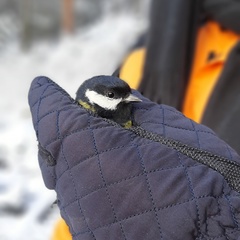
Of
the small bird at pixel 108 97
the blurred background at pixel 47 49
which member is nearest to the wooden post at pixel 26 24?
the blurred background at pixel 47 49

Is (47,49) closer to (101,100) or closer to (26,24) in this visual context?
(26,24)

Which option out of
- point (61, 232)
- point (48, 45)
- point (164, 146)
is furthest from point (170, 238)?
point (48, 45)

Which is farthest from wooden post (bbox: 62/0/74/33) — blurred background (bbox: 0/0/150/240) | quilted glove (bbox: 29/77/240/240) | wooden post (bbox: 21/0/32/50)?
quilted glove (bbox: 29/77/240/240)

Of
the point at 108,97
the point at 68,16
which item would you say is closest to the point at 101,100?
the point at 108,97

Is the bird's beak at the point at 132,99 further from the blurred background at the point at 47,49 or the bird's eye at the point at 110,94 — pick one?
the blurred background at the point at 47,49

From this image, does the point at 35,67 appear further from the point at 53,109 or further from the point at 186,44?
the point at 53,109

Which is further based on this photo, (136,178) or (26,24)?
(26,24)
